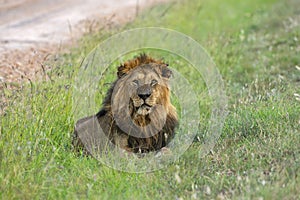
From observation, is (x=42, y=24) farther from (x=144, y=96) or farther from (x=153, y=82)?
(x=144, y=96)

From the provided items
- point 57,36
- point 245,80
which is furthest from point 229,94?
point 57,36

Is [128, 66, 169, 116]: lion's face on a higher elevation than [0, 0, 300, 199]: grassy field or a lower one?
higher

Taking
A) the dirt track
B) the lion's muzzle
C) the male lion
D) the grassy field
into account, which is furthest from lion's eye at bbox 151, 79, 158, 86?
the dirt track

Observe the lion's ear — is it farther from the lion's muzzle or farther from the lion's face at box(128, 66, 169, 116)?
the lion's muzzle

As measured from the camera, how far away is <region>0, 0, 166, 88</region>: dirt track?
10.3 m

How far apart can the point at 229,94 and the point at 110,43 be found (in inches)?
90.7

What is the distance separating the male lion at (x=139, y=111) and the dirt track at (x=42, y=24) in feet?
8.60

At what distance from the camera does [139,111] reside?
6242 mm

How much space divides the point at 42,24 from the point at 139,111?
8.61m

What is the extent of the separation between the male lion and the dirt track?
2.62m

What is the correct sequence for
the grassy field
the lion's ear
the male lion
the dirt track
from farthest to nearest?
the dirt track → the lion's ear → the male lion → the grassy field

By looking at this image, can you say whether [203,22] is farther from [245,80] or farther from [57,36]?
[245,80]

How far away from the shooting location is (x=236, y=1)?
60.7 feet

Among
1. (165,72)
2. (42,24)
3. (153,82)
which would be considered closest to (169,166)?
(153,82)
